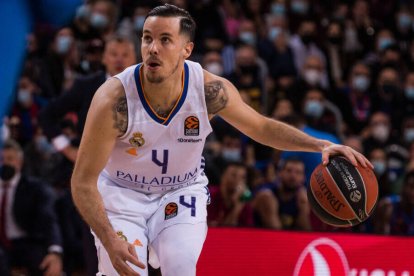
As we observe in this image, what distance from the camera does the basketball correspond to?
407cm

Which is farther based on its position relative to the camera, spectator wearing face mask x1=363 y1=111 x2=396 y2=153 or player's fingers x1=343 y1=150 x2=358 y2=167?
spectator wearing face mask x1=363 y1=111 x2=396 y2=153

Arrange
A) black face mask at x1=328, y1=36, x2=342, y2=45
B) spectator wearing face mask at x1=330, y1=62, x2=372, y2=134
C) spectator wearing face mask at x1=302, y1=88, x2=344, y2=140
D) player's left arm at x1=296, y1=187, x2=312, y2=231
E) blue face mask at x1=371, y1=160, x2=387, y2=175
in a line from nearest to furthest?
1. player's left arm at x1=296, y1=187, x2=312, y2=231
2. blue face mask at x1=371, y1=160, x2=387, y2=175
3. spectator wearing face mask at x1=302, y1=88, x2=344, y2=140
4. spectator wearing face mask at x1=330, y1=62, x2=372, y2=134
5. black face mask at x1=328, y1=36, x2=342, y2=45

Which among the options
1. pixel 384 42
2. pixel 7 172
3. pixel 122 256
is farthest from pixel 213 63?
pixel 122 256

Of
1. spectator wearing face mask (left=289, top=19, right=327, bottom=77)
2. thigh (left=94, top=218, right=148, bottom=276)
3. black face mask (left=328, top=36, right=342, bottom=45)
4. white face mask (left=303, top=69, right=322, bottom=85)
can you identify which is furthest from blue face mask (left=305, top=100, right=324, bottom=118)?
thigh (left=94, top=218, right=148, bottom=276)

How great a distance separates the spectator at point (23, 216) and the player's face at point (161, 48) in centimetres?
302

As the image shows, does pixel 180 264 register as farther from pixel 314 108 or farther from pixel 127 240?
pixel 314 108

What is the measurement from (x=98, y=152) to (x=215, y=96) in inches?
Result: 27.5

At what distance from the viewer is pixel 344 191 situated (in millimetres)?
4078

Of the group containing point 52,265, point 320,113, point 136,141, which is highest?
point 320,113

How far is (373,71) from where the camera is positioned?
→ 10.7 m

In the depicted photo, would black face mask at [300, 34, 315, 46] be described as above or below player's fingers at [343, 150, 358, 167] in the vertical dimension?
above

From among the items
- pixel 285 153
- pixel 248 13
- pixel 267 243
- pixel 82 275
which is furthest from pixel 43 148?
pixel 248 13

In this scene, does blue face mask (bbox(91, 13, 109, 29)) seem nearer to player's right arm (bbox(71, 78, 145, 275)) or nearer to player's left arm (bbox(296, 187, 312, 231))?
player's left arm (bbox(296, 187, 312, 231))

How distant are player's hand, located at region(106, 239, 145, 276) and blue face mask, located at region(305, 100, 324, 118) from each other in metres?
6.18
